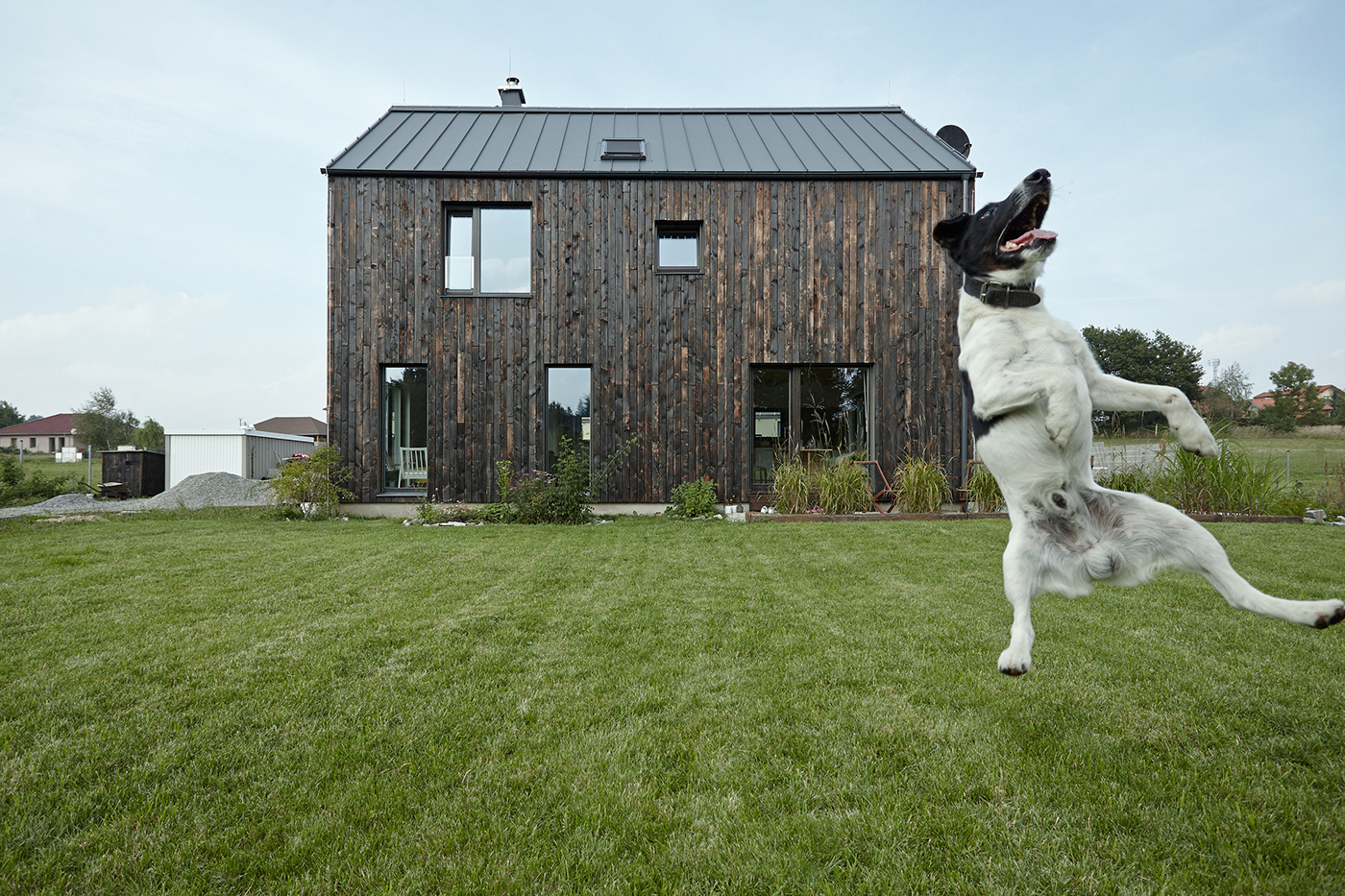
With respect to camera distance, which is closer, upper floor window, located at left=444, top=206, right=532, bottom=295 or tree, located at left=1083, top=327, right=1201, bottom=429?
upper floor window, located at left=444, top=206, right=532, bottom=295

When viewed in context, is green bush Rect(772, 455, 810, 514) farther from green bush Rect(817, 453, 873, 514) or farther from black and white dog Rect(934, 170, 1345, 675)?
black and white dog Rect(934, 170, 1345, 675)

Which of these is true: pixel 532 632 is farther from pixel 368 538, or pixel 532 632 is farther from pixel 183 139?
pixel 183 139

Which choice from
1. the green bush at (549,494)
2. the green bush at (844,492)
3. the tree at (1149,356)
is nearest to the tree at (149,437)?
the green bush at (549,494)

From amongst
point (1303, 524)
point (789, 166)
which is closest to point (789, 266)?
point (789, 166)

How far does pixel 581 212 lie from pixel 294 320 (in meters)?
7.18

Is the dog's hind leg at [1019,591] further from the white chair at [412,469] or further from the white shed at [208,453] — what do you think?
the white shed at [208,453]

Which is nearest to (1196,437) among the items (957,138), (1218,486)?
(1218,486)

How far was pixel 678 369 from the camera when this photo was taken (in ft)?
33.5

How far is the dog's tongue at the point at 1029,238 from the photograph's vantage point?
1194 millimetres

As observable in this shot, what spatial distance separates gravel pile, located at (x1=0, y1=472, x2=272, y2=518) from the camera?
11133mm

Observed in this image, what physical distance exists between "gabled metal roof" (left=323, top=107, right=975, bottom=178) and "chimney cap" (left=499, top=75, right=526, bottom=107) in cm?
156

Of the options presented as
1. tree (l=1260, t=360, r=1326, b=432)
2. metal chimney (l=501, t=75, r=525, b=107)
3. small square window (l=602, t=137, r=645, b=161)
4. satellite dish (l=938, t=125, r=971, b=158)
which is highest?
metal chimney (l=501, t=75, r=525, b=107)

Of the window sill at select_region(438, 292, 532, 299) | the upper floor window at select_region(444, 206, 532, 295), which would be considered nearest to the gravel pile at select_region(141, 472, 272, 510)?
the window sill at select_region(438, 292, 532, 299)

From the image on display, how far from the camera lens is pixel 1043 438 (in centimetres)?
124
